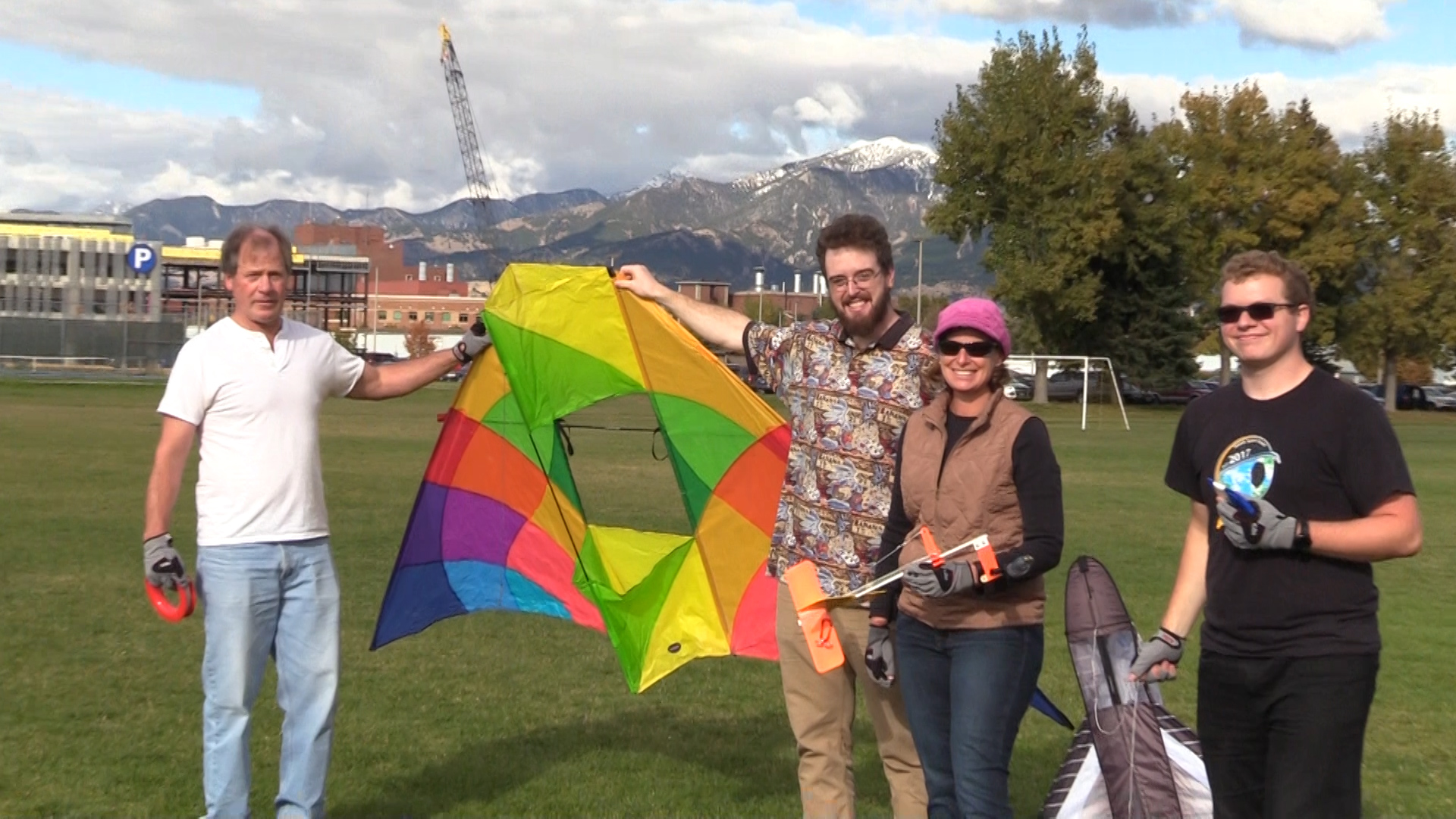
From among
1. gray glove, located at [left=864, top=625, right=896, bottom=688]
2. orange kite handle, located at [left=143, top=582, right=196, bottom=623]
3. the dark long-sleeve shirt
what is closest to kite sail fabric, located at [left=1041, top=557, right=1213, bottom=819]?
the dark long-sleeve shirt

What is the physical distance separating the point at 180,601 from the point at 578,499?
6.74 ft

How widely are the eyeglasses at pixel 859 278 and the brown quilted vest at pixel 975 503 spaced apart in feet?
1.65

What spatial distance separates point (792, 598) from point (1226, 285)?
166 centimetres

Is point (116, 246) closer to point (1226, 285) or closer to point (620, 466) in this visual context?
point (620, 466)

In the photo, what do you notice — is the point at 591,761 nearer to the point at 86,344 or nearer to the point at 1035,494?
the point at 1035,494

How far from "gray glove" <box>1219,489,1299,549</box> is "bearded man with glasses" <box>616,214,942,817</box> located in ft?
3.83

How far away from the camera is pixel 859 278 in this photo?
4738mm

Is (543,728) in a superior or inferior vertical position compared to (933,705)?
inferior

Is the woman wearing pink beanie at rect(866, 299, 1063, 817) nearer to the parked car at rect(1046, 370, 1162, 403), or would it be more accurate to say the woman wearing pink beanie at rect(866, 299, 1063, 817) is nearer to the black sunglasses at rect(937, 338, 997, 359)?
the black sunglasses at rect(937, 338, 997, 359)

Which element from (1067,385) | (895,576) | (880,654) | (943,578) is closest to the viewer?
(943,578)

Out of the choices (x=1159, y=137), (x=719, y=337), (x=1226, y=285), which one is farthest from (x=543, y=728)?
(x=1159, y=137)

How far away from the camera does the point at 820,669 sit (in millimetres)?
4711

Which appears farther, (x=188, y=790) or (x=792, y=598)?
(x=188, y=790)

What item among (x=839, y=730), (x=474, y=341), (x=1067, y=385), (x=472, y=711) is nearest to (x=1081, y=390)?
(x=1067, y=385)
